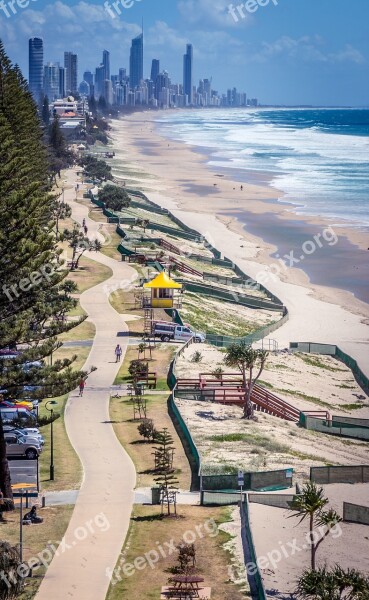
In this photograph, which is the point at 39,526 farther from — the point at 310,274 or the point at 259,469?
the point at 310,274

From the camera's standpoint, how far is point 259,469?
2573 centimetres

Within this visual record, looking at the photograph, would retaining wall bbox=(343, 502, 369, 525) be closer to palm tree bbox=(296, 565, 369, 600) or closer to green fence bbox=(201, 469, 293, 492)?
green fence bbox=(201, 469, 293, 492)

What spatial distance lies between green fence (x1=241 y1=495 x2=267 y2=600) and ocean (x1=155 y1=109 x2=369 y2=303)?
28.7 metres

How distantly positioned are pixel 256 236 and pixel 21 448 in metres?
43.0

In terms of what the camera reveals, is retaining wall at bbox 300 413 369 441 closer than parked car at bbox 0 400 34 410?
No

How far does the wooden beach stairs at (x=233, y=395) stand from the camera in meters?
31.9

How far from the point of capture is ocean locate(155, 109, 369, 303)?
5909cm

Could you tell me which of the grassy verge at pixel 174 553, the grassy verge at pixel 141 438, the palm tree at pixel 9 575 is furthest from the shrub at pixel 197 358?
the palm tree at pixel 9 575

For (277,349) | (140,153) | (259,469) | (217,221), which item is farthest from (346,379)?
(140,153)

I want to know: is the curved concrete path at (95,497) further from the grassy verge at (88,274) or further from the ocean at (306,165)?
the ocean at (306,165)

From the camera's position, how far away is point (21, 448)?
26.6 metres

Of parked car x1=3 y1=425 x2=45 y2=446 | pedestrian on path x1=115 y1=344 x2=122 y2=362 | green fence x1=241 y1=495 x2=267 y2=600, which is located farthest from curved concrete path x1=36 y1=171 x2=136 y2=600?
green fence x1=241 y1=495 x2=267 y2=600

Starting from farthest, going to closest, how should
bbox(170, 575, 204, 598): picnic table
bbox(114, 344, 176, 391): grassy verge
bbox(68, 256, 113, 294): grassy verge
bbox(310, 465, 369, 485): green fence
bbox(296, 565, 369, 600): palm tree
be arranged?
bbox(68, 256, 113, 294): grassy verge → bbox(114, 344, 176, 391): grassy verge → bbox(310, 465, 369, 485): green fence → bbox(170, 575, 204, 598): picnic table → bbox(296, 565, 369, 600): palm tree

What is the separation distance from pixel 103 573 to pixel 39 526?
2.68 metres
